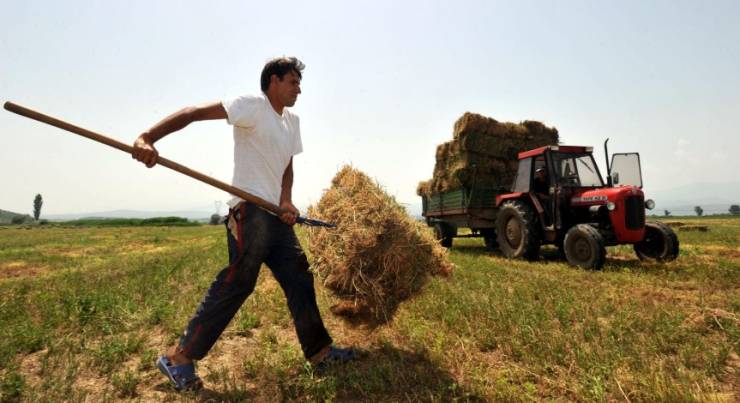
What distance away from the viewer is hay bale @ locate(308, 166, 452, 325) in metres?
3.50

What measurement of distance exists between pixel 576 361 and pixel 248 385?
7.67ft

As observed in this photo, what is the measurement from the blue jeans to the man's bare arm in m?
0.66

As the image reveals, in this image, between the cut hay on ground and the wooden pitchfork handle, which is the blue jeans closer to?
the wooden pitchfork handle

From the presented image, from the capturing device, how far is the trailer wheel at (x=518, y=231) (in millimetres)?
8125

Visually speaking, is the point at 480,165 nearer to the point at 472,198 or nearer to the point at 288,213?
the point at 472,198

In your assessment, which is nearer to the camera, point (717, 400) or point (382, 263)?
point (717, 400)

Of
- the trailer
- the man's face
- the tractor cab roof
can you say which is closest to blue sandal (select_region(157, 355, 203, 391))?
the man's face

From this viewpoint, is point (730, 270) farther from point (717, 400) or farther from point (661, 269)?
point (717, 400)

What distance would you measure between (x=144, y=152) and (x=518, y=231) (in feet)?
25.0

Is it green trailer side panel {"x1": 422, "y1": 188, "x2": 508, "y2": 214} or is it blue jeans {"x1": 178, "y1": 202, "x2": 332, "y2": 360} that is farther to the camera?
green trailer side panel {"x1": 422, "y1": 188, "x2": 508, "y2": 214}

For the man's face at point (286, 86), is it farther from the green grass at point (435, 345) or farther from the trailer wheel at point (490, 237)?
the trailer wheel at point (490, 237)

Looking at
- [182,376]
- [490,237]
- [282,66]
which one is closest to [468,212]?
[490,237]

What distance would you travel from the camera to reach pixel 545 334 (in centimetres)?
332

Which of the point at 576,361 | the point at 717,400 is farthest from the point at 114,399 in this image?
the point at 717,400
